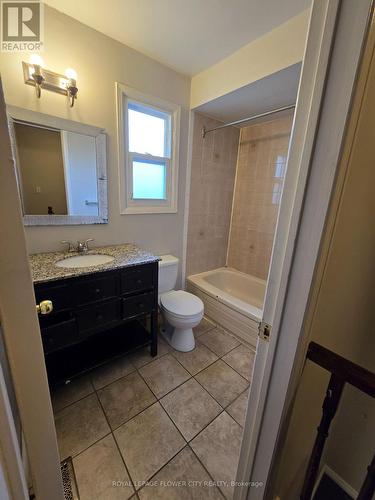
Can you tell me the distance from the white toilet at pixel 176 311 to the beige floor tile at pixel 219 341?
186mm

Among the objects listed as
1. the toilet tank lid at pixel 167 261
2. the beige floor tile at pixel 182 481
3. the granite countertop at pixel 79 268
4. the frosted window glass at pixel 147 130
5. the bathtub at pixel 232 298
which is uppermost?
the frosted window glass at pixel 147 130

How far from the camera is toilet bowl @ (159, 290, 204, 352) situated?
183cm

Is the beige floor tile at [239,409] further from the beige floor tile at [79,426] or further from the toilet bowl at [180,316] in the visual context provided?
the beige floor tile at [79,426]

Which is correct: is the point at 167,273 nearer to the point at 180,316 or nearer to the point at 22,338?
the point at 180,316

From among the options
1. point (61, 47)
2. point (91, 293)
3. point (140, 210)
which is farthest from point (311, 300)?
point (61, 47)

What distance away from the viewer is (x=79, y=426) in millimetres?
1290

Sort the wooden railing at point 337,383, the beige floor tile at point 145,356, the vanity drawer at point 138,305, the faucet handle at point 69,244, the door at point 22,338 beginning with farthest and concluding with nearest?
the beige floor tile at point 145,356 < the faucet handle at point 69,244 < the vanity drawer at point 138,305 < the wooden railing at point 337,383 < the door at point 22,338

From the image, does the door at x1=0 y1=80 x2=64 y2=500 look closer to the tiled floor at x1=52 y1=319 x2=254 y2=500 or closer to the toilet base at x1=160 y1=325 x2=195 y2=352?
the tiled floor at x1=52 y1=319 x2=254 y2=500

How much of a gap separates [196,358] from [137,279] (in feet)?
3.03

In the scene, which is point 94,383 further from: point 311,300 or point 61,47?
point 61,47

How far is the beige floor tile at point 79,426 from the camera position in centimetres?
119

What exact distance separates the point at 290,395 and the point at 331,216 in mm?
631

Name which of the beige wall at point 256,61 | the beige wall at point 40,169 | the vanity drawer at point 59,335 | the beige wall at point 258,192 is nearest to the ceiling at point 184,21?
the beige wall at point 256,61

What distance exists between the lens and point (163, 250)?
7.63 feet
